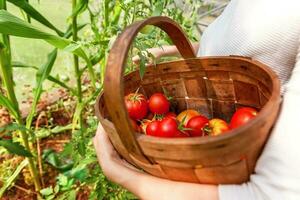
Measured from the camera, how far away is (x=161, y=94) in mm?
901

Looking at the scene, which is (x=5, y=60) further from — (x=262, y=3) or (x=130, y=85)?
(x=262, y=3)

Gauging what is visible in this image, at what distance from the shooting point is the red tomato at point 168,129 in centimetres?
77

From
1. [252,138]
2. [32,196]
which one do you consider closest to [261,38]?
[252,138]

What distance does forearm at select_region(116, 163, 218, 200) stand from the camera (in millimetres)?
649

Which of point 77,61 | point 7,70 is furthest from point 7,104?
point 77,61

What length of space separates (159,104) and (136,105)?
5 cm

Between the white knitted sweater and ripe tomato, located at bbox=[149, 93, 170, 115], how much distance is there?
15 cm

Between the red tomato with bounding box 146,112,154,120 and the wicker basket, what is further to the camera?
the red tomato with bounding box 146,112,154,120

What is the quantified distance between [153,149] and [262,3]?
0.34 metres

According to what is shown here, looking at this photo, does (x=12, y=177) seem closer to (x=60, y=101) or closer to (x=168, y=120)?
(x=60, y=101)

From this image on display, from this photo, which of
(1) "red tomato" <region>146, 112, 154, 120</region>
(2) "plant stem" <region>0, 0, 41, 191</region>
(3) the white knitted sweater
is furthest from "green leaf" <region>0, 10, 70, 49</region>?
(3) the white knitted sweater

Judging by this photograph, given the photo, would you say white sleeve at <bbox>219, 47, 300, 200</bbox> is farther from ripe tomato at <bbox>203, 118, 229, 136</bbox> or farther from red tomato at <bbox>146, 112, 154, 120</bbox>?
red tomato at <bbox>146, 112, 154, 120</bbox>

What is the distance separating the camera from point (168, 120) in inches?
31.0

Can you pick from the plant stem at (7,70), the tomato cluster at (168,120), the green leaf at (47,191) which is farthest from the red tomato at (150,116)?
the green leaf at (47,191)
